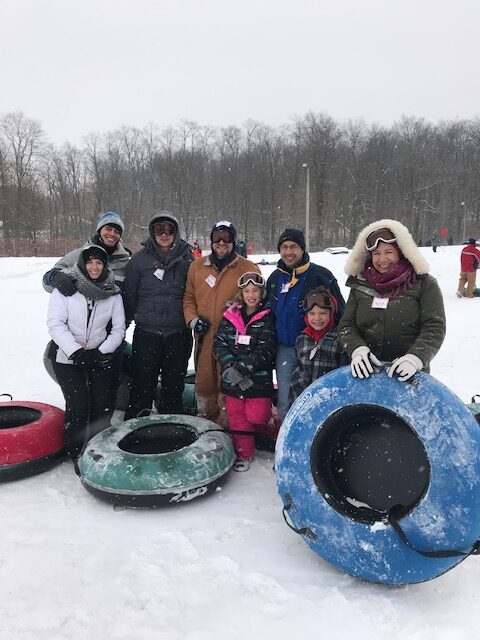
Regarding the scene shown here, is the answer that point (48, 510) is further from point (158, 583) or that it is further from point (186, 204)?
point (186, 204)

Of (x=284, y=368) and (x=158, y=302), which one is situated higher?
(x=158, y=302)

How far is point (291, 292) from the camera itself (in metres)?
3.79

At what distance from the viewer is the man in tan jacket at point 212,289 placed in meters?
4.14

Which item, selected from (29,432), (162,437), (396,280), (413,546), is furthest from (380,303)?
(29,432)

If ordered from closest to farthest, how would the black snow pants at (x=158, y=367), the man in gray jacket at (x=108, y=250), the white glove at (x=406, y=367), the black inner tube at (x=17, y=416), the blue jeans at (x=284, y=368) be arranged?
the white glove at (x=406, y=367)
the blue jeans at (x=284, y=368)
the black inner tube at (x=17, y=416)
the man in gray jacket at (x=108, y=250)
the black snow pants at (x=158, y=367)

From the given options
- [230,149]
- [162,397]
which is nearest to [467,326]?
[162,397]

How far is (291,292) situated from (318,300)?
1.29 feet

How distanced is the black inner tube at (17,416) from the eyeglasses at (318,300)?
243 centimetres

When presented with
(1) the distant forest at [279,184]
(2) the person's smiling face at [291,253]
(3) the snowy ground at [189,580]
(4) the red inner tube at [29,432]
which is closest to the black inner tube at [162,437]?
(3) the snowy ground at [189,580]

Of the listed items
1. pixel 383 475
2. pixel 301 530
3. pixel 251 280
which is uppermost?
pixel 251 280

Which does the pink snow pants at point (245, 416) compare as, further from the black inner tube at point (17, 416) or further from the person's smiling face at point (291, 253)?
the black inner tube at point (17, 416)

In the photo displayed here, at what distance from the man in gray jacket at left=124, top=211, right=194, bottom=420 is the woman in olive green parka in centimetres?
177

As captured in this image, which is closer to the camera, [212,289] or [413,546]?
[413,546]

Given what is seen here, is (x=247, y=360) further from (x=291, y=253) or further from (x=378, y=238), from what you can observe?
(x=378, y=238)
